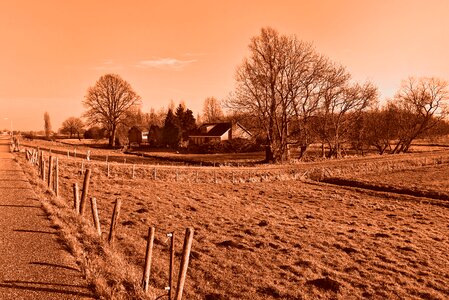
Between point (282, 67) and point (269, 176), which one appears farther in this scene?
point (282, 67)

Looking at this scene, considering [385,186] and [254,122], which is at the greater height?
[254,122]

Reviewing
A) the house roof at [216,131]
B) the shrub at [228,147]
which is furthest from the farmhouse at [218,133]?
the shrub at [228,147]

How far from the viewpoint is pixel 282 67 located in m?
46.7

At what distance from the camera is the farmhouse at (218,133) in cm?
8444

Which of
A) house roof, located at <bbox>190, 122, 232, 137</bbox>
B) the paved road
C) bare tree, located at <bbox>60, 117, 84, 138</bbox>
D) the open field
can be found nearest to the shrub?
house roof, located at <bbox>190, 122, 232, 137</bbox>

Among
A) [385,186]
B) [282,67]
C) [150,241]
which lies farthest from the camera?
[282,67]

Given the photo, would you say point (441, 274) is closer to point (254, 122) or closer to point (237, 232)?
point (237, 232)

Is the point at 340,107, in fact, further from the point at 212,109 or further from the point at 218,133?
the point at 212,109

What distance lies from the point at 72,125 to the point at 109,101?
2576 inches

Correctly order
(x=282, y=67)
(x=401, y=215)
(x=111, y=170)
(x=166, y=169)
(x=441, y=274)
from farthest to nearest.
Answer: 1. (x=282, y=67)
2. (x=166, y=169)
3. (x=111, y=170)
4. (x=401, y=215)
5. (x=441, y=274)

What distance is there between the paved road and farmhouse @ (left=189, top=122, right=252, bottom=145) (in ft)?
231

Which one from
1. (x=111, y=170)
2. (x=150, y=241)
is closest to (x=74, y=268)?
(x=150, y=241)

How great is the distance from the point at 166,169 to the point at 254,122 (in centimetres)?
1570

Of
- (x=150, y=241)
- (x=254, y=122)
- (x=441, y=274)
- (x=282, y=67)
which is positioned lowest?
(x=441, y=274)
